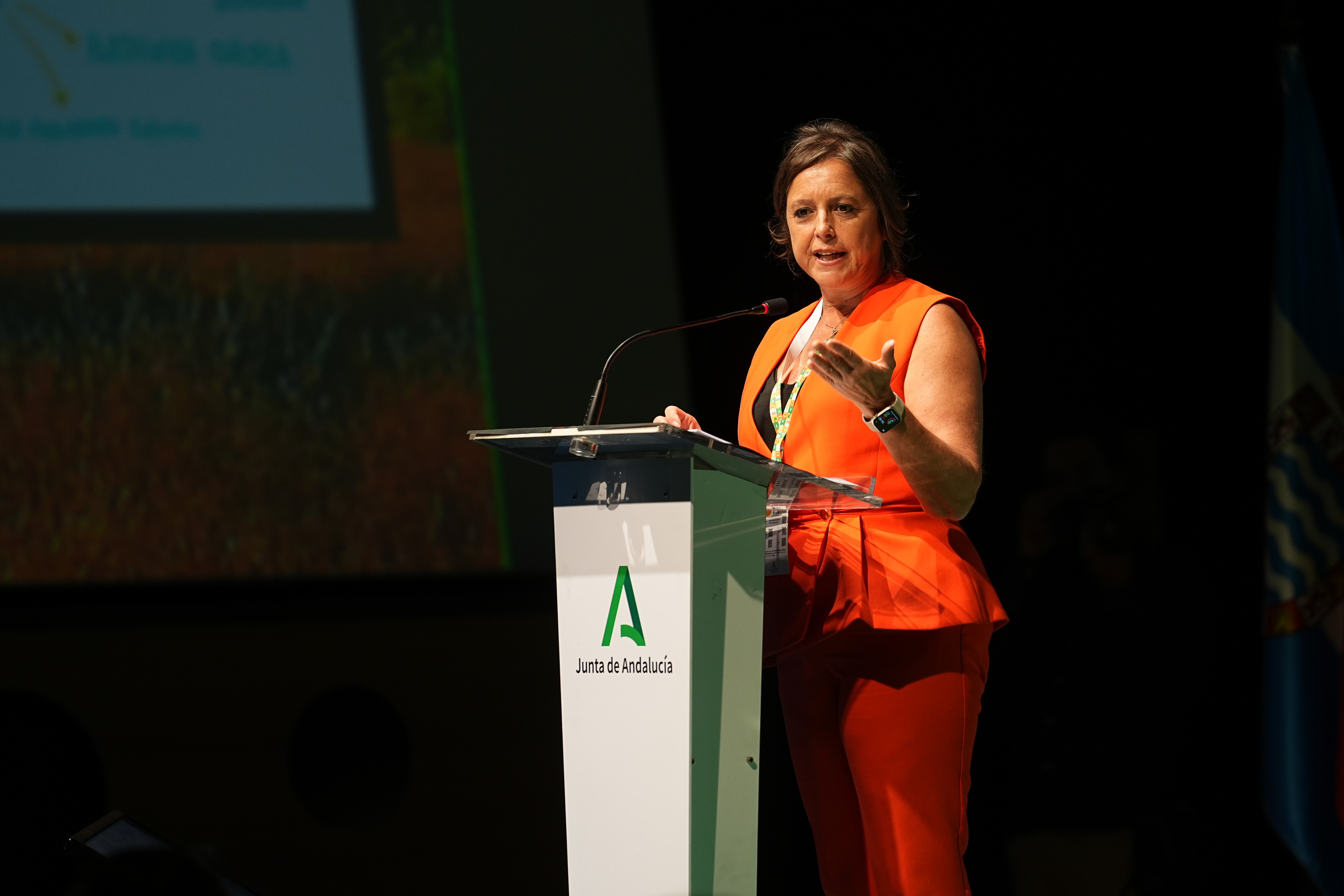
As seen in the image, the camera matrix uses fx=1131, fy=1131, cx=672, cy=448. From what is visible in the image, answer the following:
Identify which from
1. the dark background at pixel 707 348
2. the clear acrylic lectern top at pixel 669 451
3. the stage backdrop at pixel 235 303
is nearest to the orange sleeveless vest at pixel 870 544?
the clear acrylic lectern top at pixel 669 451

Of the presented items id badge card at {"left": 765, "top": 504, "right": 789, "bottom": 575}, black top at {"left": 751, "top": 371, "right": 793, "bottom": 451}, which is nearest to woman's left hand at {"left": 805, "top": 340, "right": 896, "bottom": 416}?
id badge card at {"left": 765, "top": 504, "right": 789, "bottom": 575}

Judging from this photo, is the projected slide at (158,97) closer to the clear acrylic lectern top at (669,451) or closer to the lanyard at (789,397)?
the lanyard at (789,397)

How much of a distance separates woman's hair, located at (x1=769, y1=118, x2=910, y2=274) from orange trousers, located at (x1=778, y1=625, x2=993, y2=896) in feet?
2.11

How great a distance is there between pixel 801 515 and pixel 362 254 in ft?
6.39

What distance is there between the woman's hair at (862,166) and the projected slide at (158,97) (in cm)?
170

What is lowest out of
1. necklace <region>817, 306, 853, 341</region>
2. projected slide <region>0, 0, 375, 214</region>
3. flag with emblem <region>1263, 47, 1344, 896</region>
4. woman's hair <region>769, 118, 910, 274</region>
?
flag with emblem <region>1263, 47, 1344, 896</region>

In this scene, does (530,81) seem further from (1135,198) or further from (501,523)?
(1135,198)

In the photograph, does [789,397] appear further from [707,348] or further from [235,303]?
[235,303]

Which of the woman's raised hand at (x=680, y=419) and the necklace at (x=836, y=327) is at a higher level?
the necklace at (x=836, y=327)

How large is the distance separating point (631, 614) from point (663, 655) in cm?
7

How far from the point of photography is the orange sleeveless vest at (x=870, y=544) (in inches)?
62.7

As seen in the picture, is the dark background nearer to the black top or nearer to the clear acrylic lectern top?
the black top

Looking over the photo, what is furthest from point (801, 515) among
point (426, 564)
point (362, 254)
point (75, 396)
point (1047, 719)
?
point (75, 396)

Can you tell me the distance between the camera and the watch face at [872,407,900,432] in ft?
4.82
